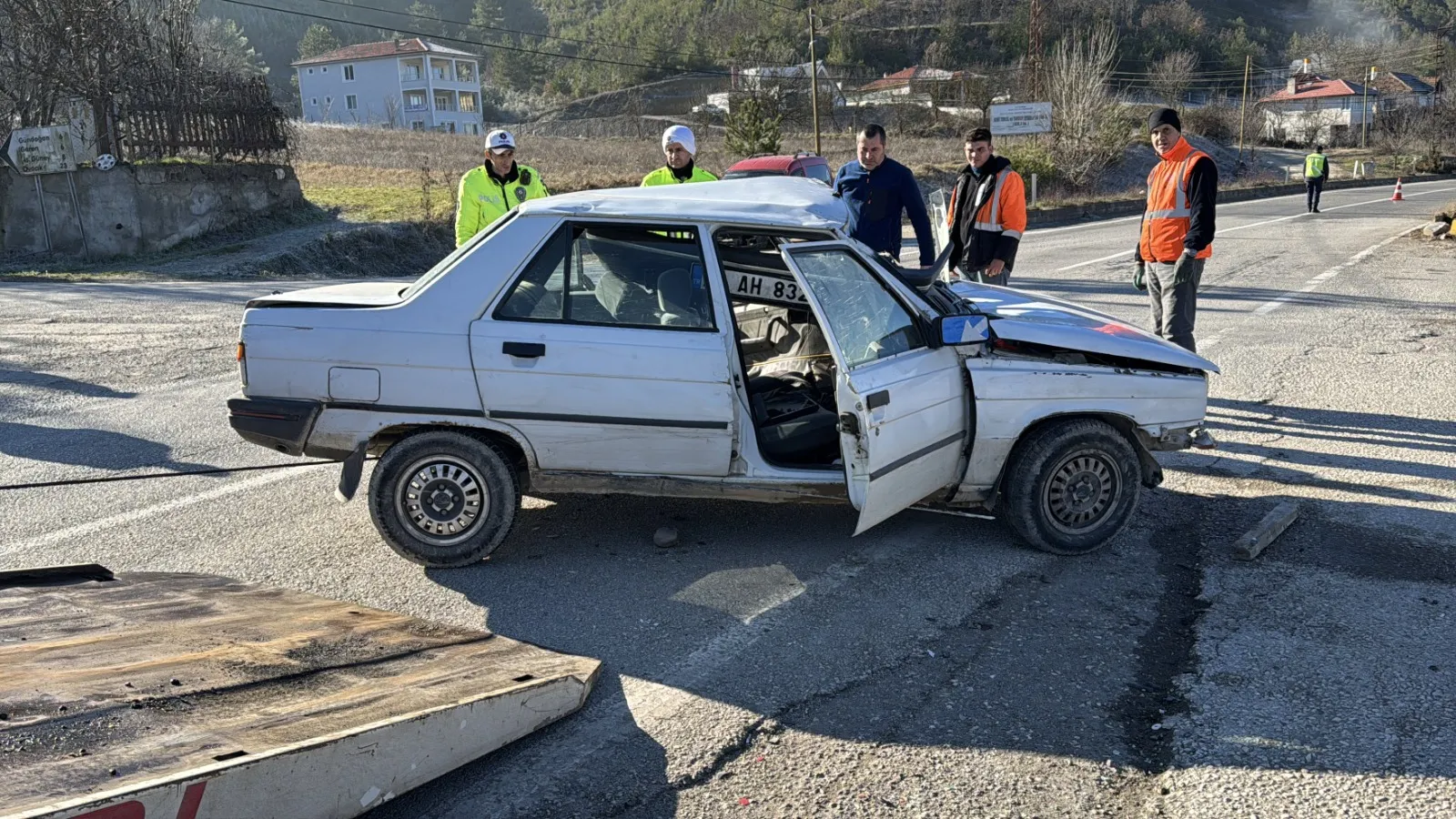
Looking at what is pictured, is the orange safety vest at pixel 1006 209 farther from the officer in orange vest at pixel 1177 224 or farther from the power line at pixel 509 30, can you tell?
the power line at pixel 509 30

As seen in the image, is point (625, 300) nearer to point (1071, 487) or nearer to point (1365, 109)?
point (1071, 487)

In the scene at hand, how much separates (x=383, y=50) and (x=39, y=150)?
82.3 m

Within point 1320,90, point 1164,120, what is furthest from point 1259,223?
point 1320,90

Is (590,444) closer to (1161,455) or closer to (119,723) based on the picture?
(119,723)

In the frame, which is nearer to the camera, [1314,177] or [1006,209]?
[1006,209]

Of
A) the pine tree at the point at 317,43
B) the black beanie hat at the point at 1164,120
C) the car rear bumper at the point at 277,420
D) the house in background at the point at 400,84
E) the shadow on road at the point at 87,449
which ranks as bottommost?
the shadow on road at the point at 87,449

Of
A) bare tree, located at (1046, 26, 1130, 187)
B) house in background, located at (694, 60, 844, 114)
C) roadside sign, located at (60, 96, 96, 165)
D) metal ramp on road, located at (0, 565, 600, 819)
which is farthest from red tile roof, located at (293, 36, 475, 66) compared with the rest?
metal ramp on road, located at (0, 565, 600, 819)

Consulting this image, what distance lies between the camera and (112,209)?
1916cm

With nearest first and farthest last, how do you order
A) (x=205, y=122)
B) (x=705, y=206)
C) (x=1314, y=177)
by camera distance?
(x=705, y=206) → (x=205, y=122) → (x=1314, y=177)

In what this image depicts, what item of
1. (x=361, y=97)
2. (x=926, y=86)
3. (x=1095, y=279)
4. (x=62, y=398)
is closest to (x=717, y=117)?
(x=926, y=86)

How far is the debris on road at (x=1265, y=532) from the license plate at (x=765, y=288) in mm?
2484

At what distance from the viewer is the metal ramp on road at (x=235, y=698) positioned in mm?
2637

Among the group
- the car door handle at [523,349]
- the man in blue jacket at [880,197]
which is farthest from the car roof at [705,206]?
the man in blue jacket at [880,197]

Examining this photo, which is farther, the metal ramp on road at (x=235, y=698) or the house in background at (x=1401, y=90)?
the house in background at (x=1401, y=90)
